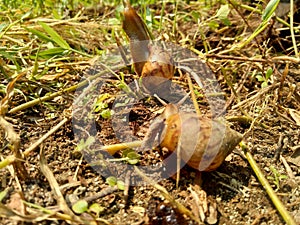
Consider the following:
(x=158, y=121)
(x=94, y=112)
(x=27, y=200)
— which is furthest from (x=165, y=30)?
(x=27, y=200)

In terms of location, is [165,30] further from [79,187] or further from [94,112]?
[79,187]

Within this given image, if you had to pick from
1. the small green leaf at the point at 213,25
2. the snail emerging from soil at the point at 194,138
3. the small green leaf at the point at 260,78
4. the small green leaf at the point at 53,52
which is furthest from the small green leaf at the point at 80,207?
the small green leaf at the point at 213,25

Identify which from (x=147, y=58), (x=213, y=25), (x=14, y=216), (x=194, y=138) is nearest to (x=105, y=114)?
(x=147, y=58)

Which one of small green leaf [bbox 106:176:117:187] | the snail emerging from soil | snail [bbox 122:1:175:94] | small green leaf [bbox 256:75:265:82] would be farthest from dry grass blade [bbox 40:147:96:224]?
small green leaf [bbox 256:75:265:82]

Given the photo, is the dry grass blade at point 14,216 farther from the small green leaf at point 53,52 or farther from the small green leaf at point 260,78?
the small green leaf at point 260,78

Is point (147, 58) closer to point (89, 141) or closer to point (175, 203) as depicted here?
point (89, 141)

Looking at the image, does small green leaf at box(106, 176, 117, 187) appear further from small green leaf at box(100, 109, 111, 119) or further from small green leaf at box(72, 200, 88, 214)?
small green leaf at box(100, 109, 111, 119)

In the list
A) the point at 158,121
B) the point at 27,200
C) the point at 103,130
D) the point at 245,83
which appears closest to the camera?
the point at 27,200
